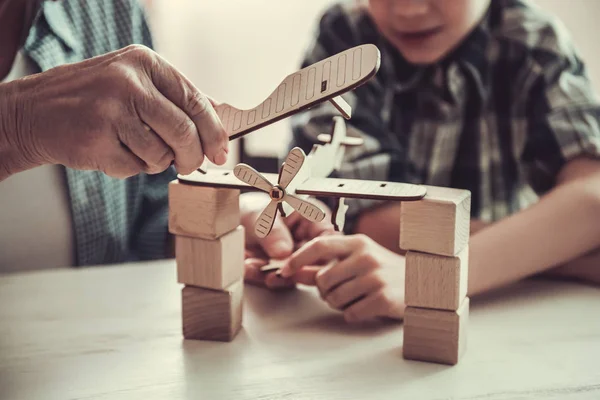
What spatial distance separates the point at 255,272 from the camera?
2.66 feet

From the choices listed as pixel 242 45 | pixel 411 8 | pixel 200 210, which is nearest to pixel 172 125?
pixel 200 210

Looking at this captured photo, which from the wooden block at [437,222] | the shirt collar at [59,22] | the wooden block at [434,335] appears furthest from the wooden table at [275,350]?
the shirt collar at [59,22]

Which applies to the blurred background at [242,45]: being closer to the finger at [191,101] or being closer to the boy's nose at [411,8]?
the boy's nose at [411,8]

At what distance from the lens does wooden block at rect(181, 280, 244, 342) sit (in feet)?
2.18

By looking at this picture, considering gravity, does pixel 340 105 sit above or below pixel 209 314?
above

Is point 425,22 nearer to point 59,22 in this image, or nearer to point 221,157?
point 221,157

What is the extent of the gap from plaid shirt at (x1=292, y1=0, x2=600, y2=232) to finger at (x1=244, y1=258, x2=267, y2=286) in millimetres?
202

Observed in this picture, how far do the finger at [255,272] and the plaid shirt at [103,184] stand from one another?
34 centimetres

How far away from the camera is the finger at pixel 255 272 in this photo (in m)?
0.81

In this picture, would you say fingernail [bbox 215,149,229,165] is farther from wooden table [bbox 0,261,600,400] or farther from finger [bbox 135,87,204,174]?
wooden table [bbox 0,261,600,400]

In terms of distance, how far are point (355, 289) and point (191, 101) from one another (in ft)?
0.89

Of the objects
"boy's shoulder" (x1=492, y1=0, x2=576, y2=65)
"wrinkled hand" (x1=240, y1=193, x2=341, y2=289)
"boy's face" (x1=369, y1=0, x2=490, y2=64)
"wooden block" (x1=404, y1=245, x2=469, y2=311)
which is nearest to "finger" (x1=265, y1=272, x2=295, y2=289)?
"wrinkled hand" (x1=240, y1=193, x2=341, y2=289)

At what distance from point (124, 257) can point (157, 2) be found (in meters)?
1.12

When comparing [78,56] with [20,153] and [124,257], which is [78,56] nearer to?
[124,257]
